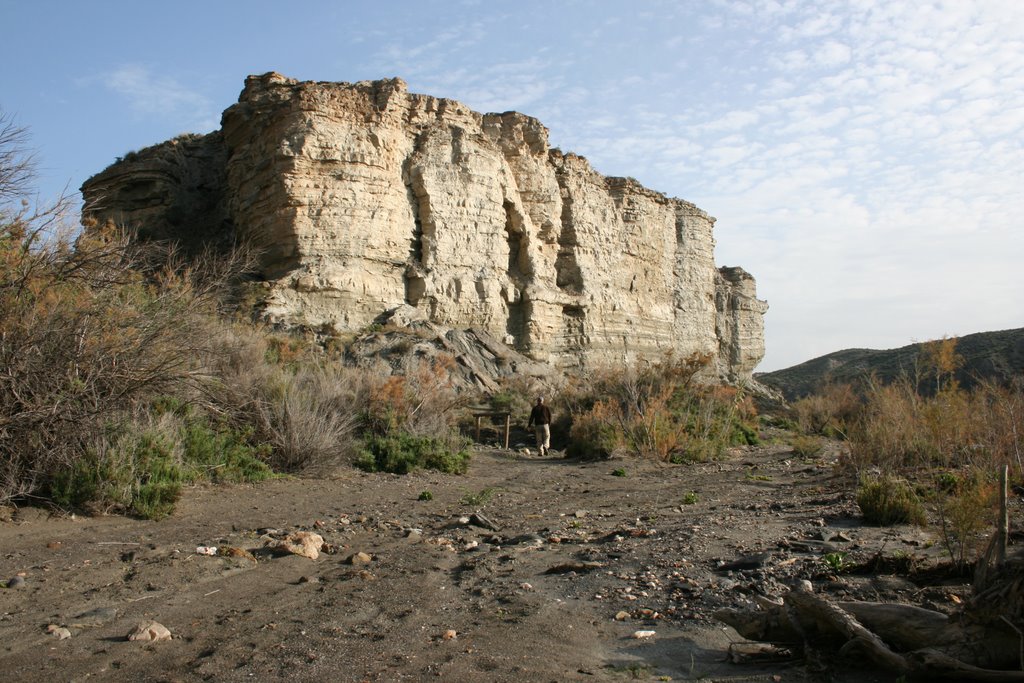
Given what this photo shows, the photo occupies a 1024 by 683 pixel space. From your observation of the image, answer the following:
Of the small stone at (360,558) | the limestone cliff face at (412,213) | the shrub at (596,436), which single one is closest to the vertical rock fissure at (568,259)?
the limestone cliff face at (412,213)

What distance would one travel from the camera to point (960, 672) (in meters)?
3.18

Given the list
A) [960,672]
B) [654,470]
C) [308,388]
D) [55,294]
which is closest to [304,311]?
[308,388]

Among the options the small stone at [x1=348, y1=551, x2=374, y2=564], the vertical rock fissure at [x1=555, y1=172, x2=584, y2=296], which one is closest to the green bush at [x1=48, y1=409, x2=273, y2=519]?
the small stone at [x1=348, y1=551, x2=374, y2=564]

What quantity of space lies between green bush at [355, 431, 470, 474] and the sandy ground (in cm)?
259

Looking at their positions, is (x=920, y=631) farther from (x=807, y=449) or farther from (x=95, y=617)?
(x=807, y=449)

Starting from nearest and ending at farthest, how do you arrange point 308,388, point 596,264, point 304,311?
point 308,388
point 304,311
point 596,264

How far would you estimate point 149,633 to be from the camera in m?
4.31

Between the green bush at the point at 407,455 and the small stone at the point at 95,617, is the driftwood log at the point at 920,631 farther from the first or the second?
the green bush at the point at 407,455

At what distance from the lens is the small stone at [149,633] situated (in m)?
4.27

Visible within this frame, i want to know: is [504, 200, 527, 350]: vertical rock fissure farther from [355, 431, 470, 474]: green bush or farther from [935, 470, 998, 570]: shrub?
[935, 470, 998, 570]: shrub

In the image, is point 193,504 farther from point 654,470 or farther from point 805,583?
point 654,470

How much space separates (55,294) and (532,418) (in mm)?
10298

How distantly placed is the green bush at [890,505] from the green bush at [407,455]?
666 cm

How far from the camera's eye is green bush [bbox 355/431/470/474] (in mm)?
11656
